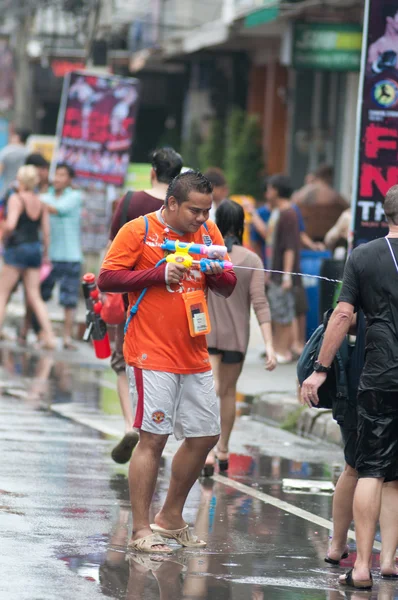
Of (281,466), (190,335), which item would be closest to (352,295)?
(190,335)

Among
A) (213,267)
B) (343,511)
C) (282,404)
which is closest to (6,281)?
(282,404)

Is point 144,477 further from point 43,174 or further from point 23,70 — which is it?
point 23,70

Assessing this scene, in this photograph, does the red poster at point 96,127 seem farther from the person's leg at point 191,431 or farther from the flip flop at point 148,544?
the flip flop at point 148,544

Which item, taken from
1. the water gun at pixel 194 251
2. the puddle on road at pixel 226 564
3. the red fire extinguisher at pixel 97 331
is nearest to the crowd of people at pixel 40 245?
the red fire extinguisher at pixel 97 331

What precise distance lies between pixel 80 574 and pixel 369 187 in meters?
5.18

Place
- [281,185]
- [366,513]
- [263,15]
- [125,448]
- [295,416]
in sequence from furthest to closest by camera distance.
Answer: [263,15], [281,185], [295,416], [125,448], [366,513]

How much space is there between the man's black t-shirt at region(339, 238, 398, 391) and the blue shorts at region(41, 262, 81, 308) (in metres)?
9.80

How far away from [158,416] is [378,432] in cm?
108

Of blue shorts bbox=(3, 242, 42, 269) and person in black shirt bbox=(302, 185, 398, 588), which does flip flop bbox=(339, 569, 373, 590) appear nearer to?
person in black shirt bbox=(302, 185, 398, 588)

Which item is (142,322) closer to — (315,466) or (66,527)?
(66,527)

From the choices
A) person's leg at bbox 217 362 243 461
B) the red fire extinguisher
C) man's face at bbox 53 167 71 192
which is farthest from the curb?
man's face at bbox 53 167 71 192

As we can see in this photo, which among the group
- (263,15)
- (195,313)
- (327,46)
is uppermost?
(263,15)

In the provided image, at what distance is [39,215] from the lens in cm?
1564

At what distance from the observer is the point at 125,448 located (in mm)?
9203
